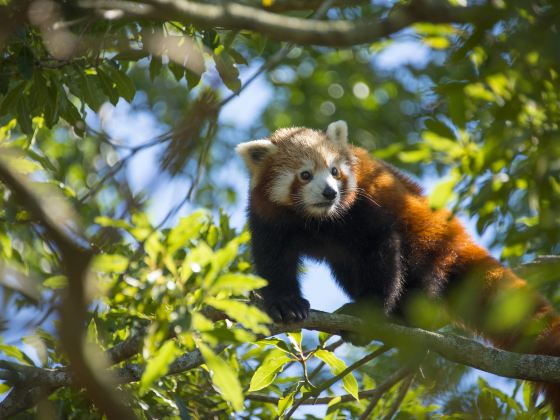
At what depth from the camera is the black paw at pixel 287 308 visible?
4405 mm

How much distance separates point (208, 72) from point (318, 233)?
5.68 ft

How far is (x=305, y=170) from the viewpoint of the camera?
5.82 meters

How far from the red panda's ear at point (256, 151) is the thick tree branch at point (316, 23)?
3544 mm

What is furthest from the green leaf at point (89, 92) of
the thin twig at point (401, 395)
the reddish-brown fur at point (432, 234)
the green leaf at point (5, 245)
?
the thin twig at point (401, 395)

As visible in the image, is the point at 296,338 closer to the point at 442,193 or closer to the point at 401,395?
the point at 401,395

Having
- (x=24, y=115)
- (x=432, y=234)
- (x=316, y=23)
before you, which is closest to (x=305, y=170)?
(x=432, y=234)

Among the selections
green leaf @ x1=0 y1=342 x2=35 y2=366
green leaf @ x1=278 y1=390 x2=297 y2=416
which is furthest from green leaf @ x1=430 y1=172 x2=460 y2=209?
green leaf @ x1=0 y1=342 x2=35 y2=366

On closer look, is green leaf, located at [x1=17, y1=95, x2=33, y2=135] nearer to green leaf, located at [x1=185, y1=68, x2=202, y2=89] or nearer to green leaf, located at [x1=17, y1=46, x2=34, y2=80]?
green leaf, located at [x1=17, y1=46, x2=34, y2=80]

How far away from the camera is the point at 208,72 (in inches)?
181

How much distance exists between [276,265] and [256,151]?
50.8 inches

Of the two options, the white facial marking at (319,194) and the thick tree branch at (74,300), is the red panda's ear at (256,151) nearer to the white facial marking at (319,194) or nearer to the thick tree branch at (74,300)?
the white facial marking at (319,194)

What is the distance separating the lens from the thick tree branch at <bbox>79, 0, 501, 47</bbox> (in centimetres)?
245

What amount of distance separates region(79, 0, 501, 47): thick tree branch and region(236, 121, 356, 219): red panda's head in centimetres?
283

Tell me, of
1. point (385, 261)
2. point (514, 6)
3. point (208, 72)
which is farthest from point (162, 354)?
point (385, 261)
